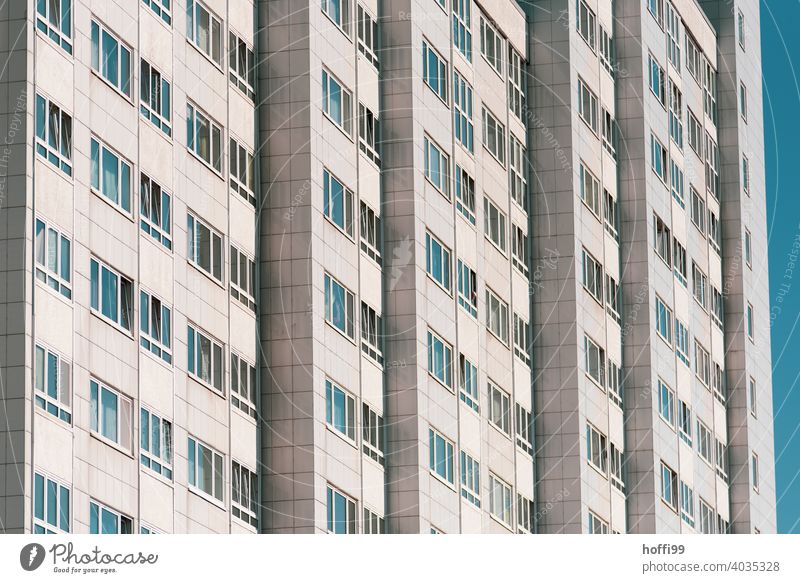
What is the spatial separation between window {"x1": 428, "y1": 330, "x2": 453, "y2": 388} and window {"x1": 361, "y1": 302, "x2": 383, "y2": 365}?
2223 millimetres

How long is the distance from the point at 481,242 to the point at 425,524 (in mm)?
11785

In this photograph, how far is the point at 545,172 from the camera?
232ft

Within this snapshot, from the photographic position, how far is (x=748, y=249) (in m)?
93.4

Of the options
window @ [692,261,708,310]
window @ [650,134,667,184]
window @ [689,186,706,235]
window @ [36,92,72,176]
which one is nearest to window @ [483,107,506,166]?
window @ [650,134,667,184]

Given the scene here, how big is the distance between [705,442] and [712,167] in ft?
42.5

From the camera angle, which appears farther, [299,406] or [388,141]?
[388,141]

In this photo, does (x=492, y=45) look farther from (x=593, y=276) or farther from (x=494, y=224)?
(x=593, y=276)

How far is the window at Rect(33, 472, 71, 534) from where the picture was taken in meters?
39.0

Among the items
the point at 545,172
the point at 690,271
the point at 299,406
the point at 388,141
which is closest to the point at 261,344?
the point at 299,406

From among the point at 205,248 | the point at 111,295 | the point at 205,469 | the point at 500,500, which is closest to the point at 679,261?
the point at 500,500

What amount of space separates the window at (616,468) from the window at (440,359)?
15288mm

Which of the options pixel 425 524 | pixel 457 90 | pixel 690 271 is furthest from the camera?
pixel 690 271

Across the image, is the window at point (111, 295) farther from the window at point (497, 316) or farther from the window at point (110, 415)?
the window at point (497, 316)

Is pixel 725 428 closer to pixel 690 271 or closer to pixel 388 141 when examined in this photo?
pixel 690 271
